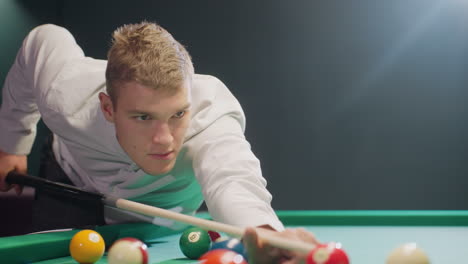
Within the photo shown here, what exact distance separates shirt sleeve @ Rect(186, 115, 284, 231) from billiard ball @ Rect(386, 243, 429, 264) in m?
0.45

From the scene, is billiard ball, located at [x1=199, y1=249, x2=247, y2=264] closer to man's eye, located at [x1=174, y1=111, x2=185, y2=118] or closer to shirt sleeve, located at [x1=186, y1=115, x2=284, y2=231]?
shirt sleeve, located at [x1=186, y1=115, x2=284, y2=231]

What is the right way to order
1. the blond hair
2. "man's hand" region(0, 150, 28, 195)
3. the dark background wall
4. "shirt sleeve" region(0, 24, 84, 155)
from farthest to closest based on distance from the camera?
the dark background wall
"man's hand" region(0, 150, 28, 195)
"shirt sleeve" region(0, 24, 84, 155)
the blond hair

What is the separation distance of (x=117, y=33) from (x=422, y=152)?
3.53 m

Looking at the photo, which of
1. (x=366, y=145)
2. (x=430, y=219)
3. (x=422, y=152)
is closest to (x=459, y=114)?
(x=422, y=152)

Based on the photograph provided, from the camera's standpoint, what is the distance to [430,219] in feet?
9.64

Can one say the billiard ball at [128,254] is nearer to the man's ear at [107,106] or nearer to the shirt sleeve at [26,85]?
the man's ear at [107,106]

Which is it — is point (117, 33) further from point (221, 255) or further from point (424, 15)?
point (424, 15)

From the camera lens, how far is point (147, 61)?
2164 millimetres

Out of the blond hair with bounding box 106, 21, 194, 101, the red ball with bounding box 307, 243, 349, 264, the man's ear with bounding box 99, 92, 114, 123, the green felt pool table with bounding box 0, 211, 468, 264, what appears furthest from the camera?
the man's ear with bounding box 99, 92, 114, 123

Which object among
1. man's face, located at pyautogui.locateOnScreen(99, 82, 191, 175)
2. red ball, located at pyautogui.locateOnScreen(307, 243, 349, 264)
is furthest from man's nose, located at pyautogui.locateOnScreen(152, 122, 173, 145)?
red ball, located at pyautogui.locateOnScreen(307, 243, 349, 264)

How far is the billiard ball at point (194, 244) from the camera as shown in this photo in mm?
1893

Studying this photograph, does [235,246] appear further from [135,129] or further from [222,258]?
[135,129]

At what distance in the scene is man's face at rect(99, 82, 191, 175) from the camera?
82.7 inches

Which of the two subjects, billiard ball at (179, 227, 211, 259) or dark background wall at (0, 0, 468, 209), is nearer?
billiard ball at (179, 227, 211, 259)
